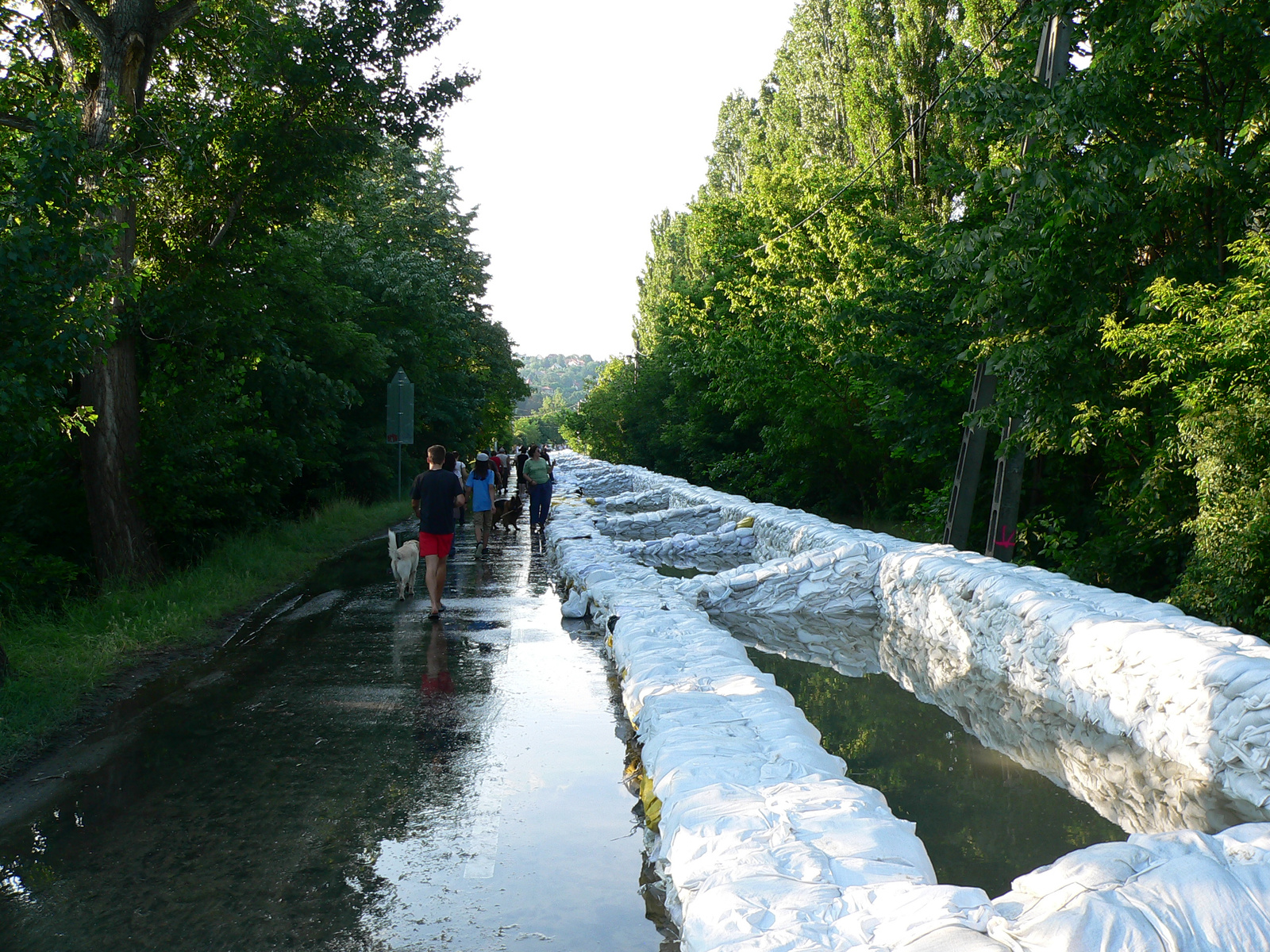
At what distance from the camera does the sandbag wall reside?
112 inches

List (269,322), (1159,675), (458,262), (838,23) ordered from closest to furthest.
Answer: (1159,675)
(269,322)
(838,23)
(458,262)

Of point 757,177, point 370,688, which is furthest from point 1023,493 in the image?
point 757,177

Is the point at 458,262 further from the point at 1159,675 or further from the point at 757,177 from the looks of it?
the point at 1159,675

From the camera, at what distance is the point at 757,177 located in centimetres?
2892

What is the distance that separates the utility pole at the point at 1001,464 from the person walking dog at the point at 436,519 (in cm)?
598

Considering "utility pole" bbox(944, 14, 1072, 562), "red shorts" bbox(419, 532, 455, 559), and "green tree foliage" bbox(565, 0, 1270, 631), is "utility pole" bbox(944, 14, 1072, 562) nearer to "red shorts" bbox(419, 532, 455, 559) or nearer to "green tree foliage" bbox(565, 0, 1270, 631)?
"green tree foliage" bbox(565, 0, 1270, 631)

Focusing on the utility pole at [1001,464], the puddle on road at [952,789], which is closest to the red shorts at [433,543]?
the puddle on road at [952,789]

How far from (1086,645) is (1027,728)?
0.78m

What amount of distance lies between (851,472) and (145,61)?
49.3 ft

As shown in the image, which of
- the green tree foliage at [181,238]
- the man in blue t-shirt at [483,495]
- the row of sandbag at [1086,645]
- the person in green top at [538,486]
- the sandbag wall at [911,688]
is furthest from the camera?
the person in green top at [538,486]

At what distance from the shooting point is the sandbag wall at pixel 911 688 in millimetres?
2852

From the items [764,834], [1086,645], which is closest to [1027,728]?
[1086,645]

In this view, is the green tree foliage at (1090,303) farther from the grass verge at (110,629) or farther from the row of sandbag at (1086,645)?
the grass verge at (110,629)

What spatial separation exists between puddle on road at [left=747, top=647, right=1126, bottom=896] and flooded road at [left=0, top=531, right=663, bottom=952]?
4.87 feet
